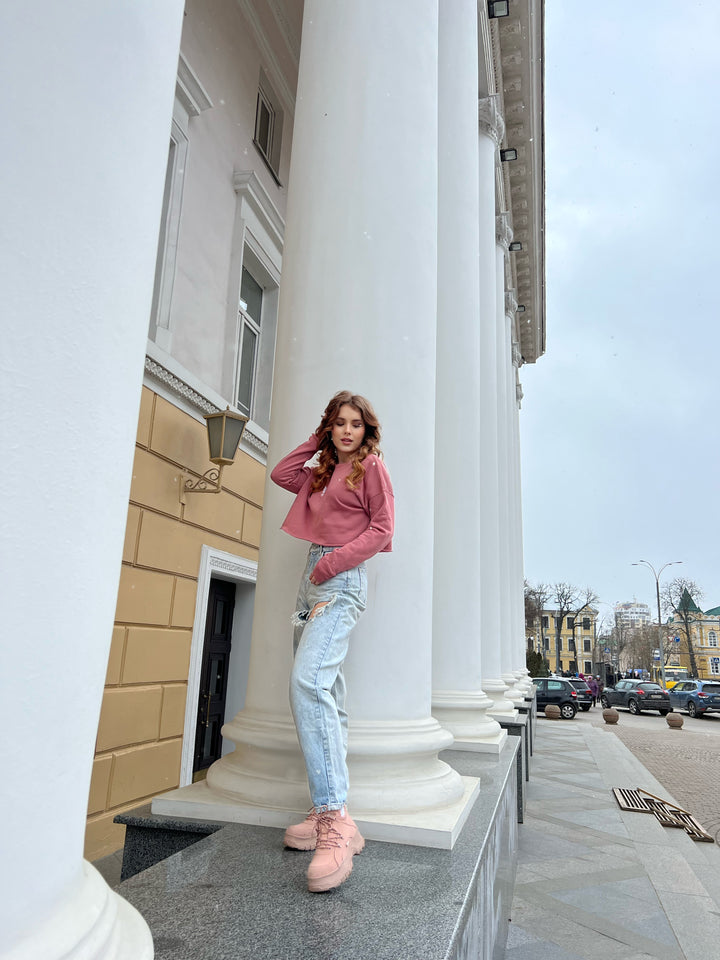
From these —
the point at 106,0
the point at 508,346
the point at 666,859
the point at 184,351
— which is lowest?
the point at 666,859

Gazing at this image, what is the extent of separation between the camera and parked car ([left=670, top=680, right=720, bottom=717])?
32.1m

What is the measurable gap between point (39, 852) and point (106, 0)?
149cm

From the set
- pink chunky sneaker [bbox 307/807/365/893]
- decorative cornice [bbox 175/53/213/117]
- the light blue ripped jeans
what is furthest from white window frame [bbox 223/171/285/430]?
pink chunky sneaker [bbox 307/807/365/893]

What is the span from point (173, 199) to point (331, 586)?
6.43 meters

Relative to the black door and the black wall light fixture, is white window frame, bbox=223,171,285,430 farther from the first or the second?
the black wall light fixture

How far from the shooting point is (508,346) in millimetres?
16453

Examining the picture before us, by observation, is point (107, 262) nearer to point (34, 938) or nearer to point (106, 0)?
point (106, 0)

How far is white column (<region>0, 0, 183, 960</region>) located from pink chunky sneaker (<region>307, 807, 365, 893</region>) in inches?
33.6

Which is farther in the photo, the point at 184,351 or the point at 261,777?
the point at 184,351

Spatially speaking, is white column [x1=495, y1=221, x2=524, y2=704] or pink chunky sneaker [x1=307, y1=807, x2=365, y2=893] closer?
pink chunky sneaker [x1=307, y1=807, x2=365, y2=893]

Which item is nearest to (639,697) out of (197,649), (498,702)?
(498,702)

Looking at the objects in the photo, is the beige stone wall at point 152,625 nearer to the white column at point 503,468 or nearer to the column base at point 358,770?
the column base at point 358,770

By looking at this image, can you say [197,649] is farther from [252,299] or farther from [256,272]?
[256,272]

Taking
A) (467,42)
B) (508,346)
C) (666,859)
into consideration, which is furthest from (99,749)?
(508,346)
